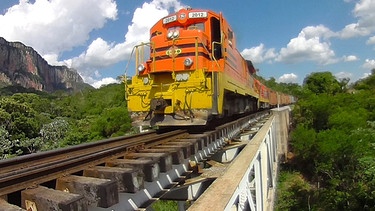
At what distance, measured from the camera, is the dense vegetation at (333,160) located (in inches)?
812

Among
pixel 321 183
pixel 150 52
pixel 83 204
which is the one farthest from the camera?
pixel 321 183

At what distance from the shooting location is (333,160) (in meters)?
24.7

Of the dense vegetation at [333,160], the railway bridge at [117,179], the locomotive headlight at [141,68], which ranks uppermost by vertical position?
the locomotive headlight at [141,68]

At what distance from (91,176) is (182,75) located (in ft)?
16.3

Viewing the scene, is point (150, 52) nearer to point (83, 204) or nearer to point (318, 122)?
point (83, 204)

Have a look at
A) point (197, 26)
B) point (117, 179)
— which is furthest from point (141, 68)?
point (117, 179)

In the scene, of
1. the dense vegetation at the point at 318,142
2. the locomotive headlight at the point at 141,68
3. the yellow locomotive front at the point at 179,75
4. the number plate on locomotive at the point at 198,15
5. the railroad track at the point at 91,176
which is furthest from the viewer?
the dense vegetation at the point at 318,142

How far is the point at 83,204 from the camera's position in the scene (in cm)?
231

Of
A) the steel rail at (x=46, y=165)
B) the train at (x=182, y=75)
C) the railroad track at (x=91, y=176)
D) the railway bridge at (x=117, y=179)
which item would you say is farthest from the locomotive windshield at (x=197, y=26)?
the railroad track at (x=91, y=176)

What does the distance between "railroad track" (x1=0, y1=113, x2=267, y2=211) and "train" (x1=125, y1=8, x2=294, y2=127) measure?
2259mm

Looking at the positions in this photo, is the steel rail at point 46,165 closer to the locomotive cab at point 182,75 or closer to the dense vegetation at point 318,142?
the locomotive cab at point 182,75

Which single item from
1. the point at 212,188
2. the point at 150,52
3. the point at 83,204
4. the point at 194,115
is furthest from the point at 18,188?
the point at 150,52

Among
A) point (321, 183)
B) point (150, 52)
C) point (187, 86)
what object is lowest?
point (321, 183)

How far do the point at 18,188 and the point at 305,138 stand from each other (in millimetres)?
32141
